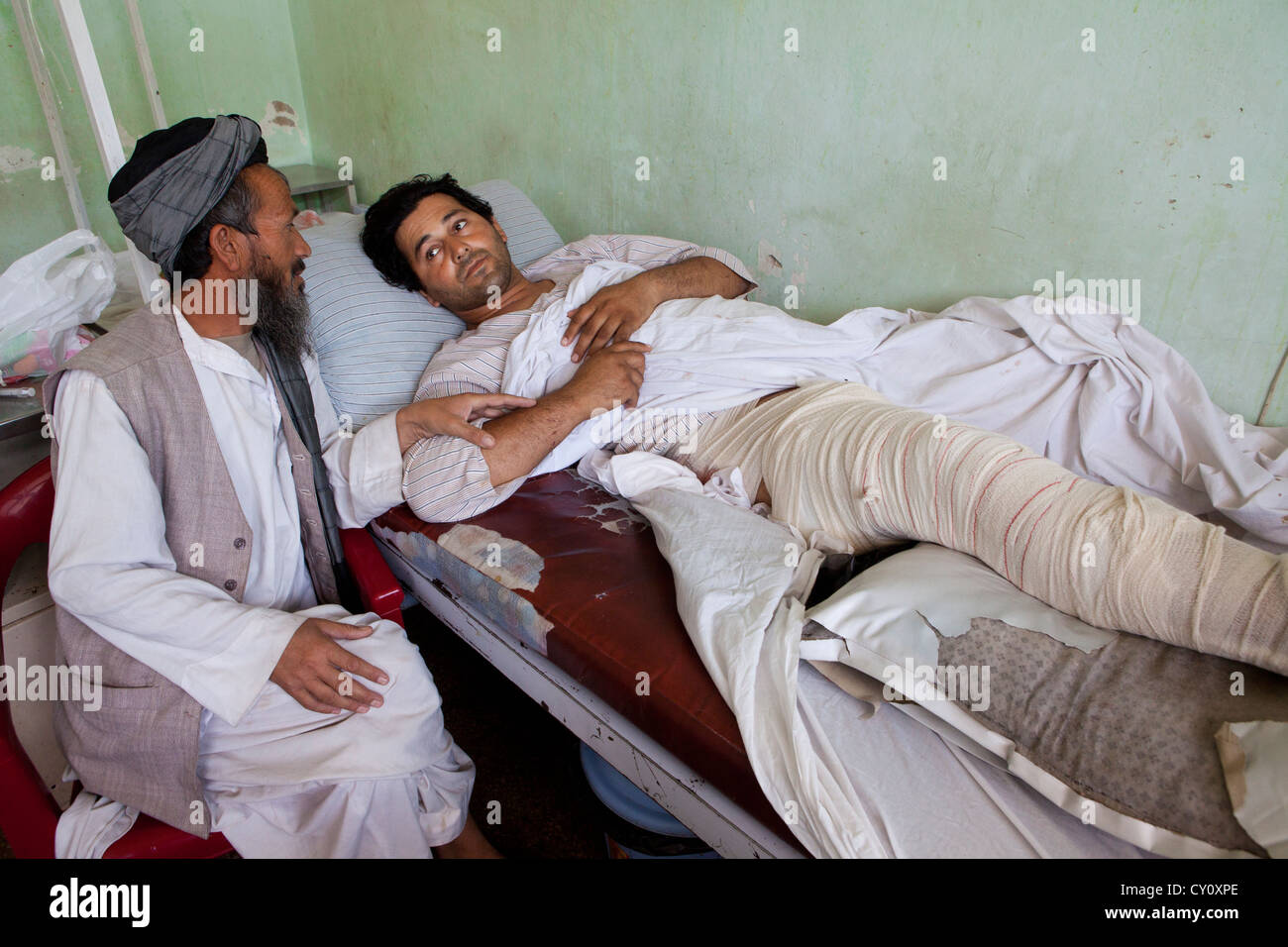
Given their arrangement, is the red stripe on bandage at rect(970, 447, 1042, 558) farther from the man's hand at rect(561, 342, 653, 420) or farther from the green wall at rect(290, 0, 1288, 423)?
the man's hand at rect(561, 342, 653, 420)

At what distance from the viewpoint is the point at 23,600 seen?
1.32 metres

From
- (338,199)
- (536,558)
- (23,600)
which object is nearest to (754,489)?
(536,558)

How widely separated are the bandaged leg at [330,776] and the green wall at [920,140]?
4.77 feet

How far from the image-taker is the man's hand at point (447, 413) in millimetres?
1526

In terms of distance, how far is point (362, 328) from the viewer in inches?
72.0

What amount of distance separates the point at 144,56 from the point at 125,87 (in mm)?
235

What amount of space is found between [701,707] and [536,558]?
1.54 ft

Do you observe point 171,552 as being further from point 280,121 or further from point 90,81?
point 280,121

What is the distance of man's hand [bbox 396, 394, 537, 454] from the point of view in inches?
60.1

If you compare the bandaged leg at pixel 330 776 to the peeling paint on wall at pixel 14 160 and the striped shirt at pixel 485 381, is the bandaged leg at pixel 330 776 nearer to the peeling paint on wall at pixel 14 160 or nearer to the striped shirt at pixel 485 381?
the striped shirt at pixel 485 381

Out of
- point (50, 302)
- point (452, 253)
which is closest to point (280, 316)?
point (452, 253)

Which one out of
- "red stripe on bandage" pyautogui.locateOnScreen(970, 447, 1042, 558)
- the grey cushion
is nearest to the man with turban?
the grey cushion

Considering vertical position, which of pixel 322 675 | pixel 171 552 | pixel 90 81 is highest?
pixel 90 81
